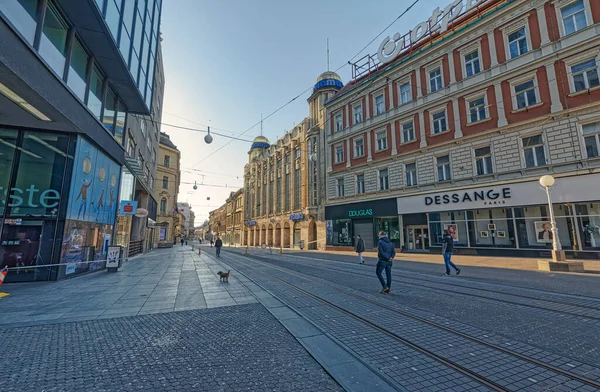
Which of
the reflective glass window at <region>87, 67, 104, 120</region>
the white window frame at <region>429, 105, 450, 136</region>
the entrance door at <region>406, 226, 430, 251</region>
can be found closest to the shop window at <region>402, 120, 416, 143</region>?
the white window frame at <region>429, 105, 450, 136</region>

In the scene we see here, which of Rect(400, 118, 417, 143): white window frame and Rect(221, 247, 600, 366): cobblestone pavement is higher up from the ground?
Rect(400, 118, 417, 143): white window frame

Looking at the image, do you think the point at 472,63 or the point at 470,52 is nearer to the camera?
the point at 472,63

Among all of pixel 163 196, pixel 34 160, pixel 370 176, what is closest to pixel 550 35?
pixel 370 176

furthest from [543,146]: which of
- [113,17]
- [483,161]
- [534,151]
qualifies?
[113,17]

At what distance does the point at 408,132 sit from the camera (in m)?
23.2

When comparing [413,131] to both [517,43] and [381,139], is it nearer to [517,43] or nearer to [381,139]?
[381,139]

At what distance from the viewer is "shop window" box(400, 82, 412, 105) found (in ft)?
76.6

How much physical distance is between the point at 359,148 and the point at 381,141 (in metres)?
2.65

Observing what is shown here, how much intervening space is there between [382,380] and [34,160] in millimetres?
13682

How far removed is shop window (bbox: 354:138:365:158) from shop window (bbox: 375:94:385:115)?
119 inches

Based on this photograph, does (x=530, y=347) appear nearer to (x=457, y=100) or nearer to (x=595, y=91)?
(x=595, y=91)

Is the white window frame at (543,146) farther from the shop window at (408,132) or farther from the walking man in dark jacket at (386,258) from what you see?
the walking man in dark jacket at (386,258)

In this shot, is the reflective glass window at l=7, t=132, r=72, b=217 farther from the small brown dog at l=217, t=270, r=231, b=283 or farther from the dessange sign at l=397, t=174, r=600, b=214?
the dessange sign at l=397, t=174, r=600, b=214

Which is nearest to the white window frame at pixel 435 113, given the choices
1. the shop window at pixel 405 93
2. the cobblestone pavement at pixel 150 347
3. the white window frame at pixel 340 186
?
the shop window at pixel 405 93
